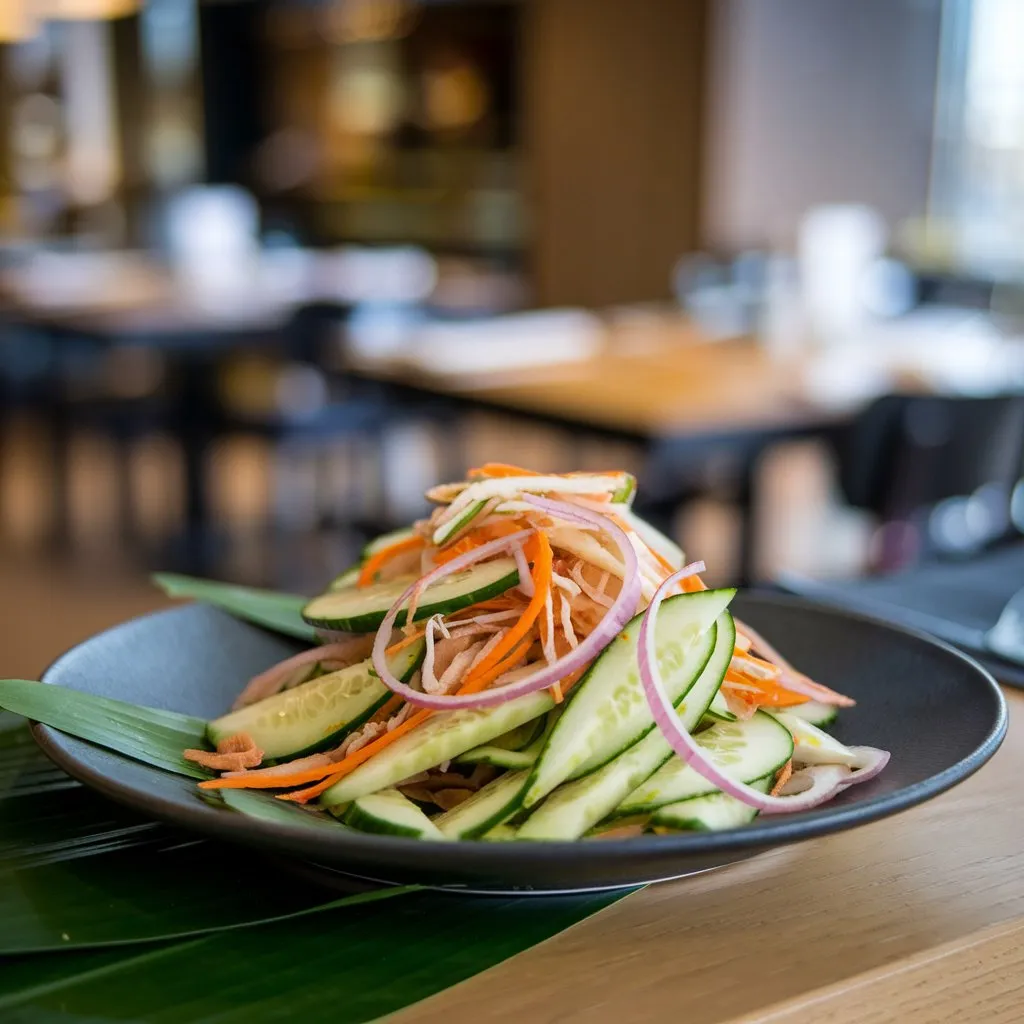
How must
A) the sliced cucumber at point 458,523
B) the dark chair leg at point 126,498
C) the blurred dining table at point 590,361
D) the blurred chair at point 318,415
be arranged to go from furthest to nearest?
the dark chair leg at point 126,498 < the blurred chair at point 318,415 < the blurred dining table at point 590,361 < the sliced cucumber at point 458,523

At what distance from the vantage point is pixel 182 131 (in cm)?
1080

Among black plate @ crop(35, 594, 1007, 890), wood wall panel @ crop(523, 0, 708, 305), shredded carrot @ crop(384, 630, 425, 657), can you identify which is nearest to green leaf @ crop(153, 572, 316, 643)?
black plate @ crop(35, 594, 1007, 890)

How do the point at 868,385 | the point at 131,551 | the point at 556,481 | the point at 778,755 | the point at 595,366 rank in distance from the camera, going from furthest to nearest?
the point at 131,551 → the point at 595,366 → the point at 868,385 → the point at 556,481 → the point at 778,755

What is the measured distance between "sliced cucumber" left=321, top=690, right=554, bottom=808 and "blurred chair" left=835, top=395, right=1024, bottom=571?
2.04 meters

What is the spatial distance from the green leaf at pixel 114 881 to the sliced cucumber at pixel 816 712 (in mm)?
310

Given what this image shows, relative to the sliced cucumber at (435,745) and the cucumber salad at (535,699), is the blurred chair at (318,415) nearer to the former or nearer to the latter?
the cucumber salad at (535,699)

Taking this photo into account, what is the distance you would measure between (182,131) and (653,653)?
1087cm

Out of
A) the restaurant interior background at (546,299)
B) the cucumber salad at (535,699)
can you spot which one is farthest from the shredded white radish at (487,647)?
the restaurant interior background at (546,299)

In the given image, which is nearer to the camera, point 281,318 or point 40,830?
point 40,830

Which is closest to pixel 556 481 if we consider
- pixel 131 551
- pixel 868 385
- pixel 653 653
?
pixel 653 653

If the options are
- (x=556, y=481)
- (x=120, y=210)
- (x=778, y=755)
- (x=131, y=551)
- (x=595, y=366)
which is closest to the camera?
(x=778, y=755)

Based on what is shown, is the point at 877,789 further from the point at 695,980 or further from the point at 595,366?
the point at 595,366

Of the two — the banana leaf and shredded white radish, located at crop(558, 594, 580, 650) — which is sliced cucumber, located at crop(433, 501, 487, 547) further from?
the banana leaf

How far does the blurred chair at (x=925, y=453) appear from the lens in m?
2.67
